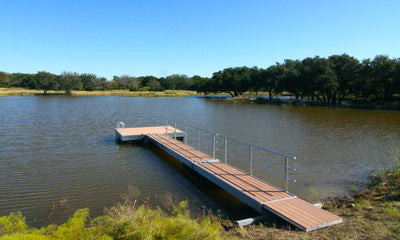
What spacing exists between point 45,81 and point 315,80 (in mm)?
66497

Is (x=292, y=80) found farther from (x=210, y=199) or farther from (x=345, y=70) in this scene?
(x=210, y=199)

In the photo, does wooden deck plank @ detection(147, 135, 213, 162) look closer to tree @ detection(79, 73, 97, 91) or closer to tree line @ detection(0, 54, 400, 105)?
tree line @ detection(0, 54, 400, 105)

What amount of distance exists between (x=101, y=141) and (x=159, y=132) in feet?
9.47

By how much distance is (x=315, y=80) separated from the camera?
40.5 m

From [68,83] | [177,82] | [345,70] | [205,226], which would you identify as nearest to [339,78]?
[345,70]

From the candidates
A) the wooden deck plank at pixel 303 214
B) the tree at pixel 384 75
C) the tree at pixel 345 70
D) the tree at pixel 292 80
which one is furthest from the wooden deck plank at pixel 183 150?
the tree at pixel 292 80

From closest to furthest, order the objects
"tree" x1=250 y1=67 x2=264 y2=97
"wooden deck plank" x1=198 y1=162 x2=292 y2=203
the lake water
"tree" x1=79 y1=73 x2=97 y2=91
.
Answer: "wooden deck plank" x1=198 y1=162 x2=292 y2=203
the lake water
"tree" x1=250 y1=67 x2=264 y2=97
"tree" x1=79 y1=73 x2=97 y2=91

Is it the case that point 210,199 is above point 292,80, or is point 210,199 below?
below

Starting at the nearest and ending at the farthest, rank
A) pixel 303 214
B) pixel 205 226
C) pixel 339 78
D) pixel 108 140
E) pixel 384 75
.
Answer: pixel 205 226 < pixel 303 214 < pixel 108 140 < pixel 384 75 < pixel 339 78

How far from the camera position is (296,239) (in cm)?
407

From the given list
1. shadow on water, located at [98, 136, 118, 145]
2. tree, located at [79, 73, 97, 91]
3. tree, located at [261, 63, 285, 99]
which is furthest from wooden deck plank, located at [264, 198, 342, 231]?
tree, located at [79, 73, 97, 91]

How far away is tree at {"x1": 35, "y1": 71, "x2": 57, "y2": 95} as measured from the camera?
244 feet

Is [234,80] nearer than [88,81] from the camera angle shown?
Yes

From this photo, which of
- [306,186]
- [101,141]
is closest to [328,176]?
[306,186]
